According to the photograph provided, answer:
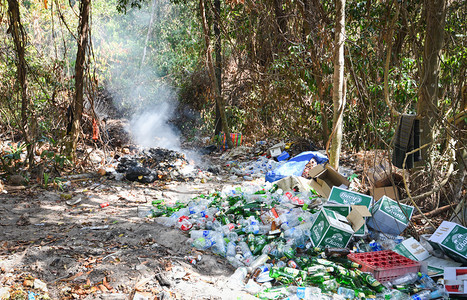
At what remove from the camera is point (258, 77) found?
29.5 feet

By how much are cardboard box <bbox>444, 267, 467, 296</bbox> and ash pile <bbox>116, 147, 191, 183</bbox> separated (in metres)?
4.84

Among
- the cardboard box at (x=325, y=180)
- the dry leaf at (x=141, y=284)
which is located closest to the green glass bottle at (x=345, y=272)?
the dry leaf at (x=141, y=284)

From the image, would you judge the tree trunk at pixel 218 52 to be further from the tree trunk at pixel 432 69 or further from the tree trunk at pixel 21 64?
the tree trunk at pixel 432 69

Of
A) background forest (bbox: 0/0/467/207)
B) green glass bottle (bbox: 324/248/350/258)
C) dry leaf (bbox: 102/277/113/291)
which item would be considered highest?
background forest (bbox: 0/0/467/207)

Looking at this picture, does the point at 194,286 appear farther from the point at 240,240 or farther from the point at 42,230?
the point at 42,230

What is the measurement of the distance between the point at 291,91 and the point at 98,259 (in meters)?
6.17

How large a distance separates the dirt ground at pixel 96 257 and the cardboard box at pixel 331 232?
0.89 meters

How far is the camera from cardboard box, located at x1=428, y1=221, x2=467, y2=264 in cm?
294

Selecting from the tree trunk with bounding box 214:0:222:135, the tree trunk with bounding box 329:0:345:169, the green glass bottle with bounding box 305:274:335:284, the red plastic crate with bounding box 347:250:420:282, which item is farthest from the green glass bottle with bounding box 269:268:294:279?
the tree trunk with bounding box 214:0:222:135

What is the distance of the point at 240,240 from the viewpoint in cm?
358

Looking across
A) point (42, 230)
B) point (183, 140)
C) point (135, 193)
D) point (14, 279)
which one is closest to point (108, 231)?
point (42, 230)

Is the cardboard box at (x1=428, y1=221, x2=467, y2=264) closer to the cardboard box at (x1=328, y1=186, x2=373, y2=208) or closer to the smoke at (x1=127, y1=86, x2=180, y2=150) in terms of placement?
the cardboard box at (x1=328, y1=186, x2=373, y2=208)

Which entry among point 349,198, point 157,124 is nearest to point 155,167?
point 349,198

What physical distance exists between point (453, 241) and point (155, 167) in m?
5.38
